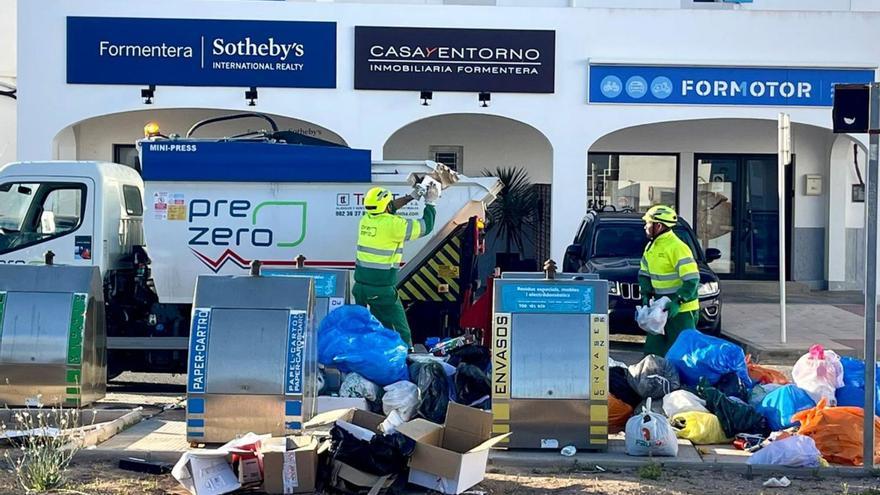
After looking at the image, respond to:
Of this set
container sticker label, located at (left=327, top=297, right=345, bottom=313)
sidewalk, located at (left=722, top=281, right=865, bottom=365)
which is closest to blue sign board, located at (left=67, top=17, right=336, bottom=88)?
sidewalk, located at (left=722, top=281, right=865, bottom=365)

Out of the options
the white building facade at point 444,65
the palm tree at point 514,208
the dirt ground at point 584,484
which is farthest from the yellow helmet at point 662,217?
the palm tree at point 514,208

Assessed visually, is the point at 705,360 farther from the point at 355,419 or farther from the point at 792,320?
the point at 792,320

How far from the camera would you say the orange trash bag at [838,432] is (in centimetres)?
816

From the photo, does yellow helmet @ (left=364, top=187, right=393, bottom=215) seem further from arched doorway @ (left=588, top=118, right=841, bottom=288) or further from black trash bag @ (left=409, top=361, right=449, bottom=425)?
arched doorway @ (left=588, top=118, right=841, bottom=288)

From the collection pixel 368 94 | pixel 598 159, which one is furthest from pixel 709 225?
pixel 368 94

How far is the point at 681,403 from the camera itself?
9070 millimetres

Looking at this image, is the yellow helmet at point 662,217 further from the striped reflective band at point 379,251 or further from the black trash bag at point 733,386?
the striped reflective band at point 379,251

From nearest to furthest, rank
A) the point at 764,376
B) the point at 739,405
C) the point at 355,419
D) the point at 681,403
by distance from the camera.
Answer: the point at 355,419 < the point at 739,405 < the point at 681,403 < the point at 764,376

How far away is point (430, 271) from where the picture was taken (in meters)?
12.2

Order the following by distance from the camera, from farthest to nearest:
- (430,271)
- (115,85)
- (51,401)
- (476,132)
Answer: (476,132) → (115,85) → (430,271) → (51,401)

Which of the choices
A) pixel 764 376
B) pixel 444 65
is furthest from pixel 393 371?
pixel 444 65

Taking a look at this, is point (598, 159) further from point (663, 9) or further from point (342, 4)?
point (342, 4)

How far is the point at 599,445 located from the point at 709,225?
14.5 m

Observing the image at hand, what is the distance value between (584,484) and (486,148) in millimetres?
14710
